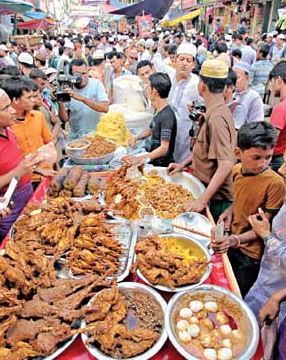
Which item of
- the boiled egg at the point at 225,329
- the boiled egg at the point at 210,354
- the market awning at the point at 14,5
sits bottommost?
the boiled egg at the point at 225,329

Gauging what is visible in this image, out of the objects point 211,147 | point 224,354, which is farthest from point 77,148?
point 224,354

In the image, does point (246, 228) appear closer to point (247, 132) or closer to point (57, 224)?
point (247, 132)

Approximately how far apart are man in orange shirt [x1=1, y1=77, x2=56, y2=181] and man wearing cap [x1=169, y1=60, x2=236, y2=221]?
4.64 feet

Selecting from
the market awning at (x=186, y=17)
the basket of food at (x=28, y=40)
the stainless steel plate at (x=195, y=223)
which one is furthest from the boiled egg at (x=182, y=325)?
the market awning at (x=186, y=17)

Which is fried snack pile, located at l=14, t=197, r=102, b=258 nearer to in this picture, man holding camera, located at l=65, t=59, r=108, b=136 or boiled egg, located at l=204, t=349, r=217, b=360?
boiled egg, located at l=204, t=349, r=217, b=360

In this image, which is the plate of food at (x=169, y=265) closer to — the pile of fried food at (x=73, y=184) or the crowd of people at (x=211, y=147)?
the crowd of people at (x=211, y=147)

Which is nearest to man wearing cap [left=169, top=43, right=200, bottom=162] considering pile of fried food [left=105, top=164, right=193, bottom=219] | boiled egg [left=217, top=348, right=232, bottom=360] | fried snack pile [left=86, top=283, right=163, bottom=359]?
pile of fried food [left=105, top=164, right=193, bottom=219]

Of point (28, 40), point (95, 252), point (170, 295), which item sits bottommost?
point (170, 295)

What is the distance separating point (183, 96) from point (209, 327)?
10.2 ft

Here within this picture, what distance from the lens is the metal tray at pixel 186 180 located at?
2809 mm

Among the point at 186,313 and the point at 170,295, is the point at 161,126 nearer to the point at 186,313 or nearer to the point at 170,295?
the point at 170,295

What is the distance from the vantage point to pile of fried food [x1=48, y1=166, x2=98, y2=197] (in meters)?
2.68

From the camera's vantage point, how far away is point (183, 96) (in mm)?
4094

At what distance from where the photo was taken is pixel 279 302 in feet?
5.52
